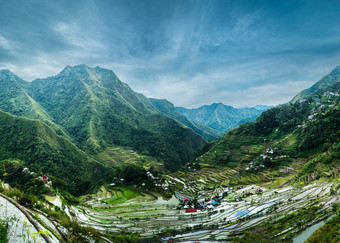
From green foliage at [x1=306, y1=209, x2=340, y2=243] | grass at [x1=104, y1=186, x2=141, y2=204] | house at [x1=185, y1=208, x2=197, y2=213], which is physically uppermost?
green foliage at [x1=306, y1=209, x2=340, y2=243]

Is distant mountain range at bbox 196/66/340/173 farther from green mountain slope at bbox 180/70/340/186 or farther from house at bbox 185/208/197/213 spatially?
house at bbox 185/208/197/213

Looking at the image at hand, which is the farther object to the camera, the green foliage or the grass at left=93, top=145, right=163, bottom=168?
the grass at left=93, top=145, right=163, bottom=168

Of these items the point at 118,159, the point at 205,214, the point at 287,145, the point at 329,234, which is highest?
the point at 118,159

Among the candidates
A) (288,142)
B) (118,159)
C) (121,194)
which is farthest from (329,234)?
(118,159)

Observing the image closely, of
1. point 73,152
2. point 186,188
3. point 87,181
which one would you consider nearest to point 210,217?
point 186,188

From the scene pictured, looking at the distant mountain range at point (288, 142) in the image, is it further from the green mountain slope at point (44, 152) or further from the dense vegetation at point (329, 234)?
the green mountain slope at point (44, 152)

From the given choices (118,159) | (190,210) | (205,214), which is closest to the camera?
(205,214)

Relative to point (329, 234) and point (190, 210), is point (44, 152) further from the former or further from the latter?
point (329, 234)

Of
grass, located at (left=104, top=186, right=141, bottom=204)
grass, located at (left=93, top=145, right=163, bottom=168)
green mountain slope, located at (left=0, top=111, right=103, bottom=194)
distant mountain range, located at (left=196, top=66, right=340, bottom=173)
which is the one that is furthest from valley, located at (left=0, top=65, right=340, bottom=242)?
grass, located at (left=93, top=145, right=163, bottom=168)

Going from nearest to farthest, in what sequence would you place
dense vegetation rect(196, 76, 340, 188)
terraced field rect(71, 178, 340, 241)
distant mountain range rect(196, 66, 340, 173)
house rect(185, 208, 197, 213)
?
terraced field rect(71, 178, 340, 241)
house rect(185, 208, 197, 213)
dense vegetation rect(196, 76, 340, 188)
distant mountain range rect(196, 66, 340, 173)

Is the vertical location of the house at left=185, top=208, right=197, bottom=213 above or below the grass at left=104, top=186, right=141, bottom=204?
below
